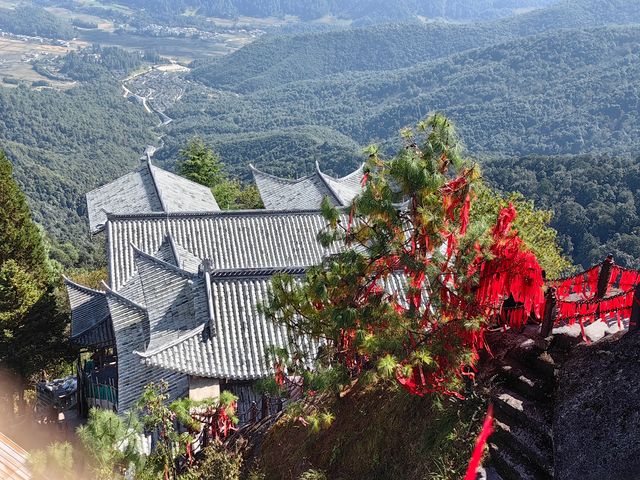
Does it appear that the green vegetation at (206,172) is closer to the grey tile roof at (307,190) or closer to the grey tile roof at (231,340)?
the grey tile roof at (307,190)

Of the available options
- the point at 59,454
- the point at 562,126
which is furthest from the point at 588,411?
the point at 562,126

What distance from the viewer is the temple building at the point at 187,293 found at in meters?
14.0

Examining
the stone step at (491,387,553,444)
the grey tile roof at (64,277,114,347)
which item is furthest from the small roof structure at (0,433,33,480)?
the grey tile roof at (64,277,114,347)

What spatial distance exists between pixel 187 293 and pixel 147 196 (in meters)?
11.6

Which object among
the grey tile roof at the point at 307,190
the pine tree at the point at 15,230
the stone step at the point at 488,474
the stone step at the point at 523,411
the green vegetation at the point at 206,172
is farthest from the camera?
the green vegetation at the point at 206,172

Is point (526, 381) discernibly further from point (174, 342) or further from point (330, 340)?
point (174, 342)

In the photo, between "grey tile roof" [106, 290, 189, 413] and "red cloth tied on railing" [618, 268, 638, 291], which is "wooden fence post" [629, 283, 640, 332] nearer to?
"red cloth tied on railing" [618, 268, 638, 291]

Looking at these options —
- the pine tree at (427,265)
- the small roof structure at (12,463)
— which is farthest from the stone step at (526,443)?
the small roof structure at (12,463)

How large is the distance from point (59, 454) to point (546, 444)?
210 inches

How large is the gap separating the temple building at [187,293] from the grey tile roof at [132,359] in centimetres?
3

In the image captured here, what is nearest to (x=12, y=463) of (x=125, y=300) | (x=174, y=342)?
(x=174, y=342)

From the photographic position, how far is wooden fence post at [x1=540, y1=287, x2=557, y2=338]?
838 cm

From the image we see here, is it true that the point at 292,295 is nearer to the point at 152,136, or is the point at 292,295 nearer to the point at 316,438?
the point at 316,438

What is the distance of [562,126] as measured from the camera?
5359 inches
